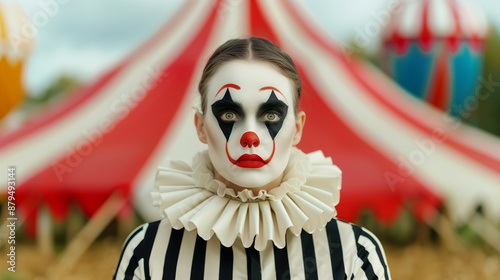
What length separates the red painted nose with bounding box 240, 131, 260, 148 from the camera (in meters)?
1.39

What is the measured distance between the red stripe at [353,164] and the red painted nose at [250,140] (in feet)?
4.60

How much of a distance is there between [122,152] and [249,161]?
1.82m

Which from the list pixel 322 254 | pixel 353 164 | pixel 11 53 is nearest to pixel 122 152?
pixel 353 164

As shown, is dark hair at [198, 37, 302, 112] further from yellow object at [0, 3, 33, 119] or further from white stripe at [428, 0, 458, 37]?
white stripe at [428, 0, 458, 37]

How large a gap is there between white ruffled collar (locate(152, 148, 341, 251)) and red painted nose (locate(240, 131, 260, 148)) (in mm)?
117

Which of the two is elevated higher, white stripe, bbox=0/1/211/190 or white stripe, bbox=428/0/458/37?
white stripe, bbox=428/0/458/37

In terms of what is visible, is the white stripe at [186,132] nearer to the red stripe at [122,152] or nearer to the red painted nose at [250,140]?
the red stripe at [122,152]

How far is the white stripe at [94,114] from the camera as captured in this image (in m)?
3.19

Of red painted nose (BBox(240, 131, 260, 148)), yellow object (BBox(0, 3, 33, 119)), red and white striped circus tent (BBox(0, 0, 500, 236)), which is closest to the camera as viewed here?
red painted nose (BBox(240, 131, 260, 148))

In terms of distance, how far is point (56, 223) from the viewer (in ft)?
9.96

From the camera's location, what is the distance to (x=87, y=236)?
305 cm

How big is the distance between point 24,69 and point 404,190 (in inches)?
112

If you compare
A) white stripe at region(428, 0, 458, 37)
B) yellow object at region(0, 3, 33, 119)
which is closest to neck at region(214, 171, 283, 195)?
yellow object at region(0, 3, 33, 119)

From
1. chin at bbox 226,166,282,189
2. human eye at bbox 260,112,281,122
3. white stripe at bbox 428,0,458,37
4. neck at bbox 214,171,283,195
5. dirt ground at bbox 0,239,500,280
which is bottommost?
dirt ground at bbox 0,239,500,280
